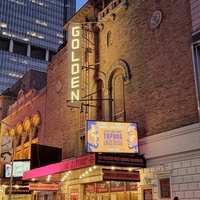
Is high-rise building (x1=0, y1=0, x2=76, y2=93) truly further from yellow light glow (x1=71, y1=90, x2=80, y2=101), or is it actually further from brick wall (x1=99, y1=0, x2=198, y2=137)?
brick wall (x1=99, y1=0, x2=198, y2=137)

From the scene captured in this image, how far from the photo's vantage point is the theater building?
14.9m

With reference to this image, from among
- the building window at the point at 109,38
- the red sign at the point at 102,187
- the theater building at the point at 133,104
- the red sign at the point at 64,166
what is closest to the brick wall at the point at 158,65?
the theater building at the point at 133,104

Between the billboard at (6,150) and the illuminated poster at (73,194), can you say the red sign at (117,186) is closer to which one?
the illuminated poster at (73,194)

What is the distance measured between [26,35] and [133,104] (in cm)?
13275

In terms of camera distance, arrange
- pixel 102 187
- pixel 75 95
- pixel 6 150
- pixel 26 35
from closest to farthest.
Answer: pixel 102 187, pixel 75 95, pixel 6 150, pixel 26 35

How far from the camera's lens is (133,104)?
18.4 m

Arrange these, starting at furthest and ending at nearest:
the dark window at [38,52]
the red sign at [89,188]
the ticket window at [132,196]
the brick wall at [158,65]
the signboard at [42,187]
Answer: the dark window at [38,52]
the signboard at [42,187]
the red sign at [89,188]
the ticket window at [132,196]
the brick wall at [158,65]

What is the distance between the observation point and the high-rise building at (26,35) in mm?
135500

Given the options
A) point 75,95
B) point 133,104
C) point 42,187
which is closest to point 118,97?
point 133,104

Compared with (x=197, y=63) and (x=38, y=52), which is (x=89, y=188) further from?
(x=38, y=52)

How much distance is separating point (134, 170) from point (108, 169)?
167cm

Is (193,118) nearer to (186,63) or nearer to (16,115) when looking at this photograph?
(186,63)

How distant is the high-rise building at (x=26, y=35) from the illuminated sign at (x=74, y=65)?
113887 millimetres

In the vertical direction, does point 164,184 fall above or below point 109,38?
below
